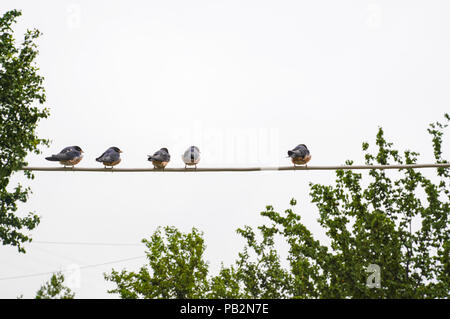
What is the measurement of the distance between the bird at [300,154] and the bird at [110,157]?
4.15m

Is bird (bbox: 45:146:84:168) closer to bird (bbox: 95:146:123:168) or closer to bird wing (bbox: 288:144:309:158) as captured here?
bird (bbox: 95:146:123:168)

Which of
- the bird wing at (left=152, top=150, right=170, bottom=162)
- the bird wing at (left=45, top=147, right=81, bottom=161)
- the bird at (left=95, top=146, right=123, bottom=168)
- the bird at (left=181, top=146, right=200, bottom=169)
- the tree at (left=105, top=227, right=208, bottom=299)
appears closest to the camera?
the bird at (left=181, top=146, right=200, bottom=169)

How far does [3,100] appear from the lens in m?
17.8

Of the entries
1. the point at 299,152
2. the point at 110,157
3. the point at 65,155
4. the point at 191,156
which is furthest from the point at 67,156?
the point at 299,152

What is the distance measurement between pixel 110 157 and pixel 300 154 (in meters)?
4.53

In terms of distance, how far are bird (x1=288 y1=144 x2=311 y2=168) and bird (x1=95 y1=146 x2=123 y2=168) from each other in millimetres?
4145

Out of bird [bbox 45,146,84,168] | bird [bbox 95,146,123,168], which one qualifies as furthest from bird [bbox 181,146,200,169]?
bird [bbox 45,146,84,168]

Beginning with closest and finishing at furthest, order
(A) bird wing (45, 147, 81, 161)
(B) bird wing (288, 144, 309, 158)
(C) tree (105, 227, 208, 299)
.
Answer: (B) bird wing (288, 144, 309, 158), (A) bird wing (45, 147, 81, 161), (C) tree (105, 227, 208, 299)

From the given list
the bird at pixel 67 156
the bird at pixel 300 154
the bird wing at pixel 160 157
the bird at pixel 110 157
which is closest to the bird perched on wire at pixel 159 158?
the bird wing at pixel 160 157

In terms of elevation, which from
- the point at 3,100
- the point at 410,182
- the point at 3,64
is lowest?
the point at 410,182

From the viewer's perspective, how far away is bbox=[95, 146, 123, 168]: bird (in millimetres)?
13797
